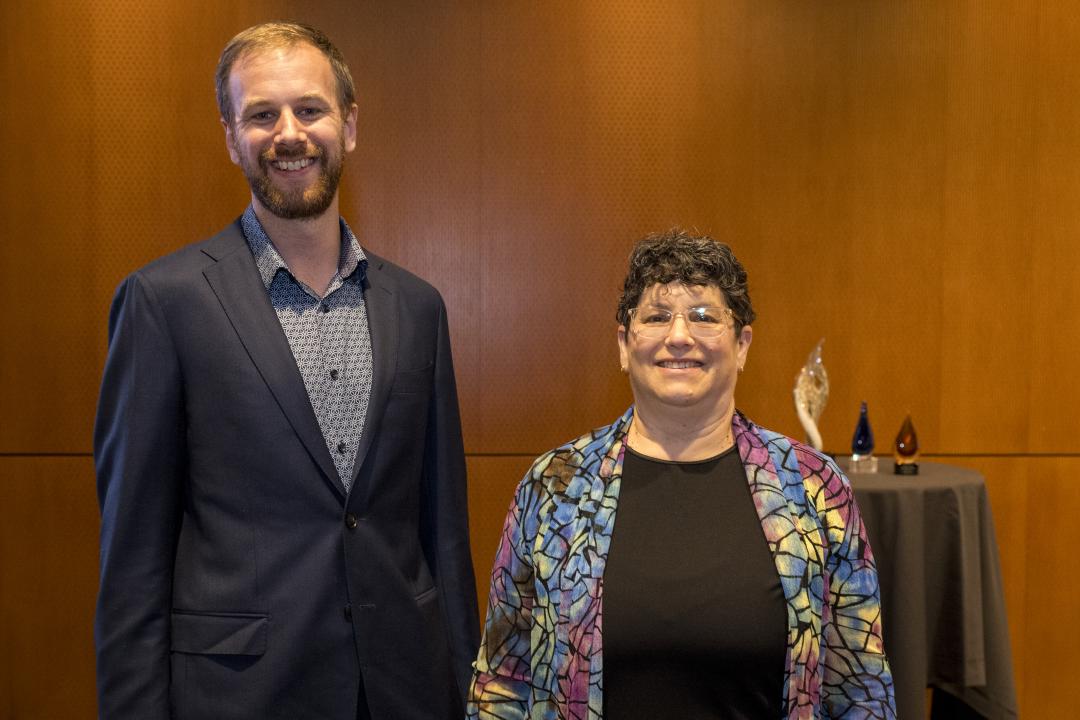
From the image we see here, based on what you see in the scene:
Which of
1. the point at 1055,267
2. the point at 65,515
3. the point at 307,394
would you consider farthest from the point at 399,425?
the point at 1055,267

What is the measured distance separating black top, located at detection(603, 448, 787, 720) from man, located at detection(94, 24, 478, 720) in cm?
43

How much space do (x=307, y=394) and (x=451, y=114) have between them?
2.24 m

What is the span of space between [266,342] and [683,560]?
2.54 ft

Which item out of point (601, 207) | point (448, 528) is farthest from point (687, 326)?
point (601, 207)

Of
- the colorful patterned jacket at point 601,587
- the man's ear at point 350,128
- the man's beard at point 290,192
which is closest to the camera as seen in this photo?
the colorful patterned jacket at point 601,587

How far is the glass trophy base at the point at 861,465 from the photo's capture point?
11.1 ft

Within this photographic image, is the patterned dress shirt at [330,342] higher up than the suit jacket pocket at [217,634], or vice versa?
the patterned dress shirt at [330,342]

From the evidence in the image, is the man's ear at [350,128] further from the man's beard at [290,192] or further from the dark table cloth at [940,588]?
the dark table cloth at [940,588]

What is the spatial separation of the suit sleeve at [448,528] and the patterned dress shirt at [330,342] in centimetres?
18

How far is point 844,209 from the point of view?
152 inches

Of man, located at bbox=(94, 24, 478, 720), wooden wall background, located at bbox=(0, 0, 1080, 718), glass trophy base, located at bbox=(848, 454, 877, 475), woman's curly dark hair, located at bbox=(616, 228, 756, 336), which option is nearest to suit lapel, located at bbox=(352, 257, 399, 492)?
man, located at bbox=(94, 24, 478, 720)

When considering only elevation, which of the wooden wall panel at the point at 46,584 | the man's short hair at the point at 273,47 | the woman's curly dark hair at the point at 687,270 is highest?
the man's short hair at the point at 273,47

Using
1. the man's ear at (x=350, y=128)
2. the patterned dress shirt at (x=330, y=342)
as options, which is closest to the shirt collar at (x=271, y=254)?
the patterned dress shirt at (x=330, y=342)

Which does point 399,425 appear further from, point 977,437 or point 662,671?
point 977,437
